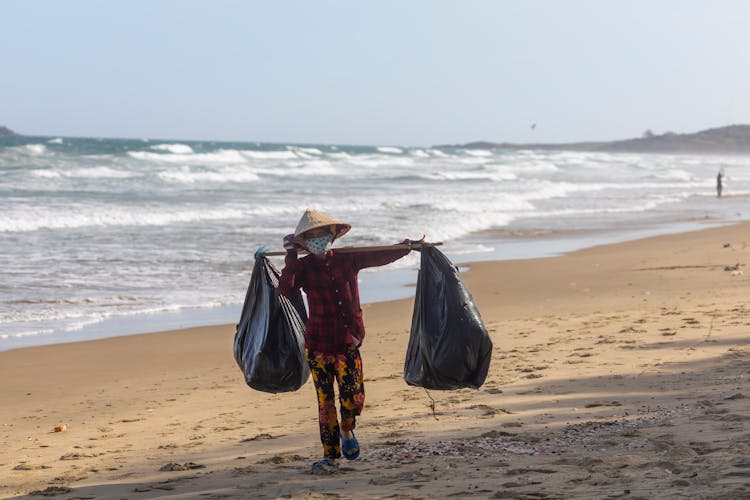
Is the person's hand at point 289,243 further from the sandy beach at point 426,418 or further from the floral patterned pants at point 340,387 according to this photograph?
the sandy beach at point 426,418

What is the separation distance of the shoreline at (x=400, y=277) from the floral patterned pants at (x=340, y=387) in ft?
18.0

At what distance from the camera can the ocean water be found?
1205 cm

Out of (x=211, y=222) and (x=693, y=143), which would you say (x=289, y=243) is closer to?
(x=211, y=222)

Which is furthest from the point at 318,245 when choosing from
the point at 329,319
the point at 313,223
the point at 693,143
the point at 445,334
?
the point at 693,143

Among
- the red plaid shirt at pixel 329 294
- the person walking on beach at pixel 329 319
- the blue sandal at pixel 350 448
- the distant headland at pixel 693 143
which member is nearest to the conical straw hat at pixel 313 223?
the person walking on beach at pixel 329 319

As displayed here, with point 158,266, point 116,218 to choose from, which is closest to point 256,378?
point 158,266

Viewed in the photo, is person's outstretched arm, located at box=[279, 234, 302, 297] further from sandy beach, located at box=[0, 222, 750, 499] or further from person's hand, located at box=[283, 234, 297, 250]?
sandy beach, located at box=[0, 222, 750, 499]

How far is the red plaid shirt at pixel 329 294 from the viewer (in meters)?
5.03

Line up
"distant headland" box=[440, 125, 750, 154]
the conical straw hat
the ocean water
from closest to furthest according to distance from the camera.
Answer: the conical straw hat, the ocean water, "distant headland" box=[440, 125, 750, 154]

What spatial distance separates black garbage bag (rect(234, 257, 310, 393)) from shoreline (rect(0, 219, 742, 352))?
16.1ft

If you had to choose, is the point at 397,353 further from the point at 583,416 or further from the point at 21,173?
the point at 21,173

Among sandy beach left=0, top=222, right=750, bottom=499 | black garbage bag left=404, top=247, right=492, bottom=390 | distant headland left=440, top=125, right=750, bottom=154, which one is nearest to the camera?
sandy beach left=0, top=222, right=750, bottom=499

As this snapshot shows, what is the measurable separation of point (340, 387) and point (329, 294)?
1.65ft

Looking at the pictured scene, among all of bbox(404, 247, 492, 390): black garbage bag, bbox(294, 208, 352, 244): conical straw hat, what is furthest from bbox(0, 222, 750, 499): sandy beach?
bbox(294, 208, 352, 244): conical straw hat
